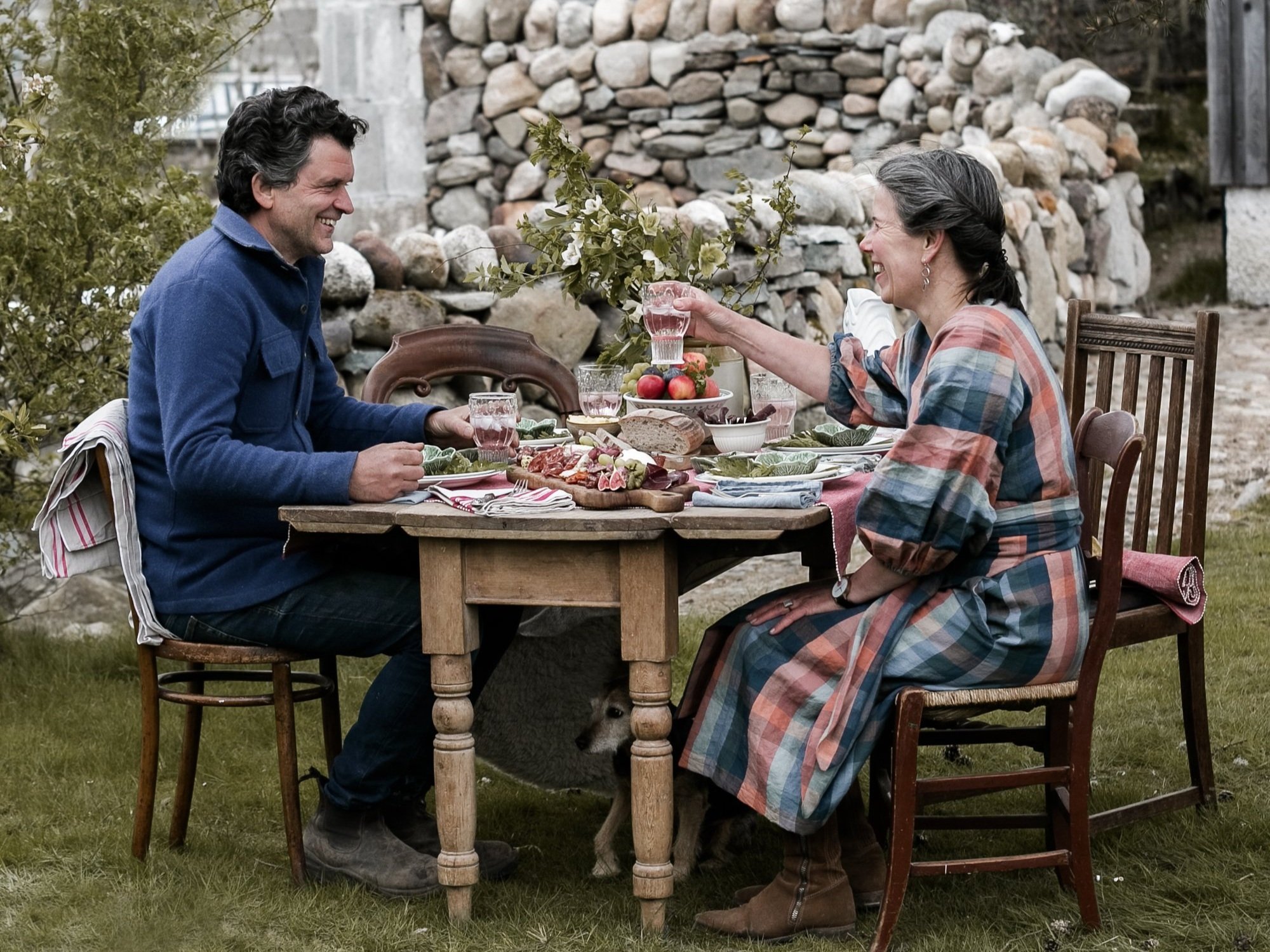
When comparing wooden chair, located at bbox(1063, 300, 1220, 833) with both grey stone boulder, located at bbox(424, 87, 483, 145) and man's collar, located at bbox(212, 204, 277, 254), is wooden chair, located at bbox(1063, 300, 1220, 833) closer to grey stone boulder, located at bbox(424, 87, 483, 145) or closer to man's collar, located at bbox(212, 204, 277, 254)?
man's collar, located at bbox(212, 204, 277, 254)

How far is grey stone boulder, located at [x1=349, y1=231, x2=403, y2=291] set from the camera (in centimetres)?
605

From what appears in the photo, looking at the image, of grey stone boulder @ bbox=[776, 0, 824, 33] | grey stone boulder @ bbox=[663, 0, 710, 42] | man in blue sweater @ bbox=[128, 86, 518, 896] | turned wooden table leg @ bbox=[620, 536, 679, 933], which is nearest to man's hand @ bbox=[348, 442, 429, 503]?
man in blue sweater @ bbox=[128, 86, 518, 896]

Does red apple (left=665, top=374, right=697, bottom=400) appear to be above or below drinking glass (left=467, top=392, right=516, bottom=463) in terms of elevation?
above

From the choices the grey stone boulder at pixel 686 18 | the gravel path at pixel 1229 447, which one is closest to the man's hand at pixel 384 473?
the gravel path at pixel 1229 447

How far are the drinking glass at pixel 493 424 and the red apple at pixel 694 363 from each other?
39 centimetres

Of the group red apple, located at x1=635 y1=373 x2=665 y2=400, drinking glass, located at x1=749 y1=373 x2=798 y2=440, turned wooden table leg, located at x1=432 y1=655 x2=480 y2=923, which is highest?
red apple, located at x1=635 y1=373 x2=665 y2=400

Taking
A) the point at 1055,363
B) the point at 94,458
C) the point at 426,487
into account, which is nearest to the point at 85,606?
the point at 94,458

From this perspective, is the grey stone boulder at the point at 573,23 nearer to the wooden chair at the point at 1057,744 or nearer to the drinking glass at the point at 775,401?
the drinking glass at the point at 775,401

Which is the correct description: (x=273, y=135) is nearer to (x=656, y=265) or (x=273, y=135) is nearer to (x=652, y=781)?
(x=656, y=265)

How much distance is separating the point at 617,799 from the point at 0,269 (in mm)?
2503

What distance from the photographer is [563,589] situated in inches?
120

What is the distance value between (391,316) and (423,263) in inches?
13.7

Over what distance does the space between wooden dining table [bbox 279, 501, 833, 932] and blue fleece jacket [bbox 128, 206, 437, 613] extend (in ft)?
0.45

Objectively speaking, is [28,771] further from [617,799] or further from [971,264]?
[971,264]
